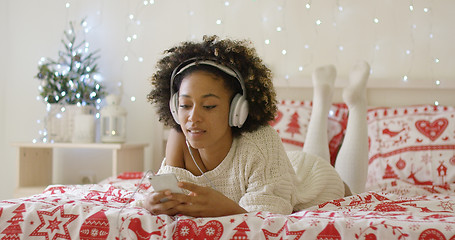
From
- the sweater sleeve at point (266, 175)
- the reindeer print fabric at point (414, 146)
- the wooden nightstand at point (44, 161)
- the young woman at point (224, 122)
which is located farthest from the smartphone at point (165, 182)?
the wooden nightstand at point (44, 161)

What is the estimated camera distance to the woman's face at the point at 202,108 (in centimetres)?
101

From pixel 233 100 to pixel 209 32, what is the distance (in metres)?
1.60

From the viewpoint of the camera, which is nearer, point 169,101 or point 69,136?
point 169,101

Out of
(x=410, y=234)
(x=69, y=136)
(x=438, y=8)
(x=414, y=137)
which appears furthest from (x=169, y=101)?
(x=438, y=8)

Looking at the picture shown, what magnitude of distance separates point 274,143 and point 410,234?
0.44m

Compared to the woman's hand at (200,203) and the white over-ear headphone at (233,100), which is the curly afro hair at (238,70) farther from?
the woman's hand at (200,203)

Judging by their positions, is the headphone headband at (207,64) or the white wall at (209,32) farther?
the white wall at (209,32)

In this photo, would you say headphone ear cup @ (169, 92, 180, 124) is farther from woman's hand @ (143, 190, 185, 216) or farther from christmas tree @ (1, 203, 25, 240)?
christmas tree @ (1, 203, 25, 240)

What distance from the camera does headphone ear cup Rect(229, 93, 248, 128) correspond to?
3.46 ft

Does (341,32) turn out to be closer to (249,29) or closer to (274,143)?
(249,29)

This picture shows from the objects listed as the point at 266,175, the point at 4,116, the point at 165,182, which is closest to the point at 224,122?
the point at 266,175

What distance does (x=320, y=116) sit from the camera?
1.89 meters

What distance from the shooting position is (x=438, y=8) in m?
2.37

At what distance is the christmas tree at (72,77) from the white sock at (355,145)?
1.32 meters
